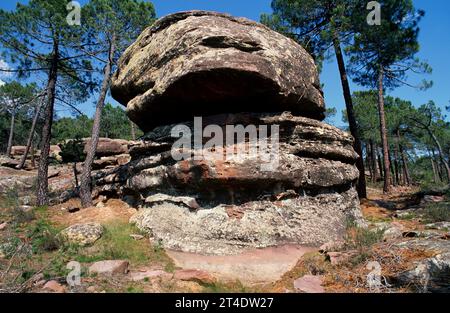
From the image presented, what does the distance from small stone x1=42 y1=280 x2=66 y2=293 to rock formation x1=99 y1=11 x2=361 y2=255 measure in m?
2.29

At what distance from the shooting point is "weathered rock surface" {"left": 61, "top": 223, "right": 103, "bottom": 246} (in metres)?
6.15

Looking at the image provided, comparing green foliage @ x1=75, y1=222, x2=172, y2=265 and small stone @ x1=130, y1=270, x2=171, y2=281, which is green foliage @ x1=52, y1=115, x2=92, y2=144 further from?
small stone @ x1=130, y1=270, x2=171, y2=281

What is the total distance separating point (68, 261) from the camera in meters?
5.30

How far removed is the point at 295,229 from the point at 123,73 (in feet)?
21.5

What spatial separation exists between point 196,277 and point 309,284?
68.4 inches

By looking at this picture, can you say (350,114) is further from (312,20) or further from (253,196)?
(253,196)

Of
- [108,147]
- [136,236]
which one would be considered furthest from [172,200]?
[108,147]

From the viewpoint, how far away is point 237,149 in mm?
6570

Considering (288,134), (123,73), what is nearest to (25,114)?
(123,73)

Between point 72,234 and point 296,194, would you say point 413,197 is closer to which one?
point 296,194

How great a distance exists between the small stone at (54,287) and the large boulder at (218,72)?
4199 mm

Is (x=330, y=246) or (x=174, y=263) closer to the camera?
(x=174, y=263)

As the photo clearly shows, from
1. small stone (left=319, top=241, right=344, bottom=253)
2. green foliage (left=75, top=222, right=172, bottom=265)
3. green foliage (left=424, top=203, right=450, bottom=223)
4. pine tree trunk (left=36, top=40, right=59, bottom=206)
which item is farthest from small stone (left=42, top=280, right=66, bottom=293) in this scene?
green foliage (left=424, top=203, right=450, bottom=223)

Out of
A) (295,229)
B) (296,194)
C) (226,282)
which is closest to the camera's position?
(226,282)
